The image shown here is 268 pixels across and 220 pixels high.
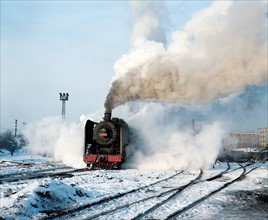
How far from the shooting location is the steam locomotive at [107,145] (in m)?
23.4

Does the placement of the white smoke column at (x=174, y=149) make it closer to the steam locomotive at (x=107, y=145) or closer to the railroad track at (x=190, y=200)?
the steam locomotive at (x=107, y=145)

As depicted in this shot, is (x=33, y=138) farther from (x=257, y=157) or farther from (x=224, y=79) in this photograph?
(x=224, y=79)

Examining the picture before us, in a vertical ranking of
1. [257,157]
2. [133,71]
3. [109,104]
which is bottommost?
[257,157]

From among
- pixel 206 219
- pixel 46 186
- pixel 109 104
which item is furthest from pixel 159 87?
pixel 206 219

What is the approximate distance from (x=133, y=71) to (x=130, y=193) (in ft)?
49.5

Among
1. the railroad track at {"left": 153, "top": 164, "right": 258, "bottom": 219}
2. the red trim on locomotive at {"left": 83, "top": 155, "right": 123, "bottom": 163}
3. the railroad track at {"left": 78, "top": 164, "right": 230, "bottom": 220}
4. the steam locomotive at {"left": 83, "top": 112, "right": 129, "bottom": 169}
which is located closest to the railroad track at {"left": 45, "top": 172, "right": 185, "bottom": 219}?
the railroad track at {"left": 78, "top": 164, "right": 230, "bottom": 220}

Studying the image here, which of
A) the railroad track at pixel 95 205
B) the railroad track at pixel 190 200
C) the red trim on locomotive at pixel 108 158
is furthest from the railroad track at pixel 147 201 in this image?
the red trim on locomotive at pixel 108 158

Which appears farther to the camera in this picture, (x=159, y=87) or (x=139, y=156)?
(x=139, y=156)

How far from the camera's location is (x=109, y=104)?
2689 cm

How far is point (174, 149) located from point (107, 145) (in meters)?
5.08

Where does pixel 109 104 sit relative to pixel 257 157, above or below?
above

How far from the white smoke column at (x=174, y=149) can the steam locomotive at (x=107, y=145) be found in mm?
2362

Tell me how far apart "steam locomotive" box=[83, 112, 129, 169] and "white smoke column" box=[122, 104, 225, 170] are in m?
2.36

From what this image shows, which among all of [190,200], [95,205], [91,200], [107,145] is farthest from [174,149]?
[95,205]
